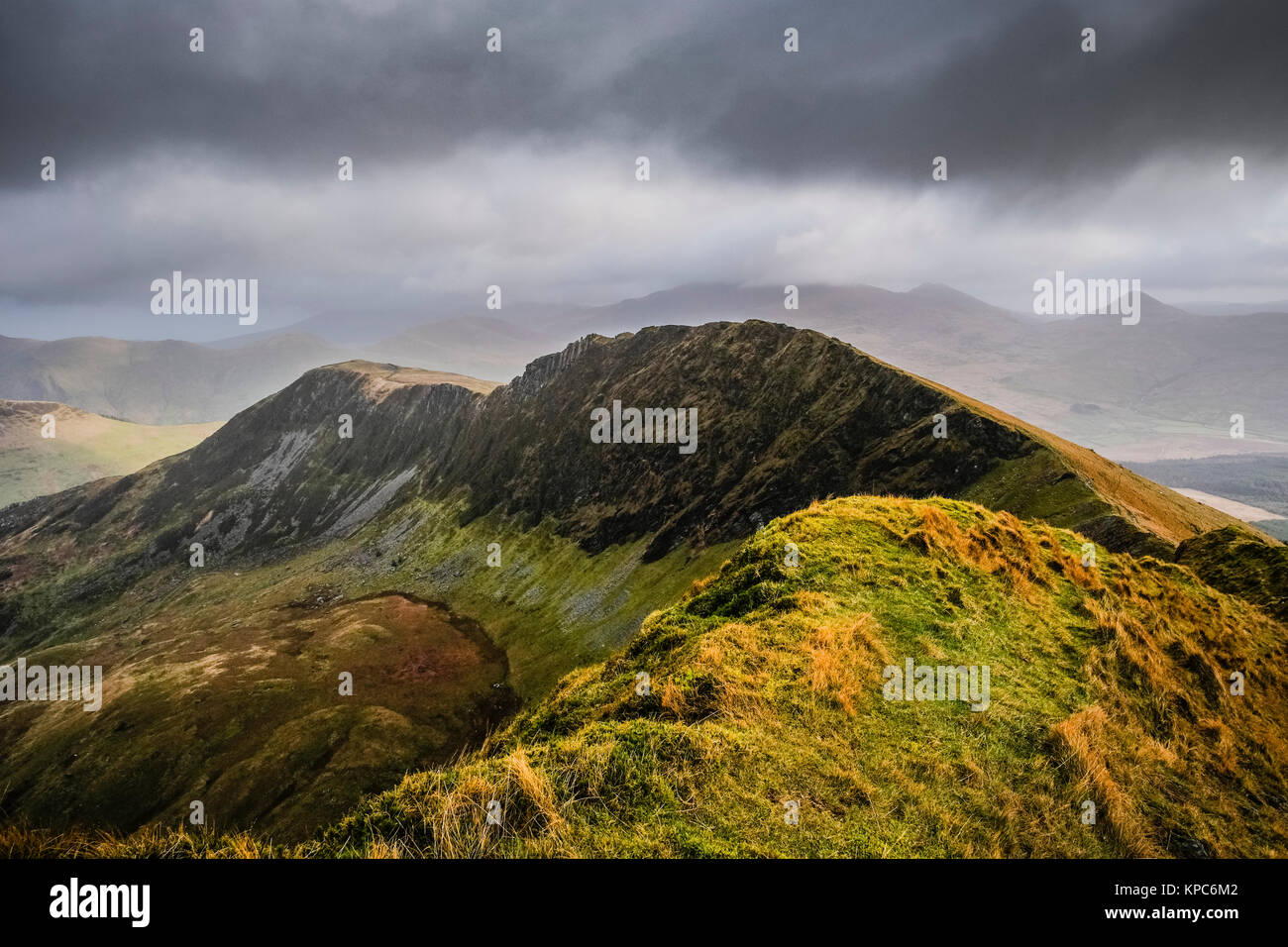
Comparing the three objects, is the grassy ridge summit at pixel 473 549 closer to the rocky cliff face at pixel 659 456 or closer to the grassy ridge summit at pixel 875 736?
the rocky cliff face at pixel 659 456

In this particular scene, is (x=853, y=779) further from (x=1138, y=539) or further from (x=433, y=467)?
(x=433, y=467)

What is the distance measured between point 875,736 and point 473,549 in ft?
392

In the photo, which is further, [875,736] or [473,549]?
[473,549]

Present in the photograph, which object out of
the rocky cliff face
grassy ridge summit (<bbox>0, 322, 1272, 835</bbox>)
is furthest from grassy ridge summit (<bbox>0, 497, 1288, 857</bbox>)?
the rocky cliff face

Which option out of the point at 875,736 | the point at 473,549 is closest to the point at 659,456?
the point at 473,549

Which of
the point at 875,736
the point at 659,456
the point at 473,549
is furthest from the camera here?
the point at 473,549

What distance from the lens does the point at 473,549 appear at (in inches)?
4747

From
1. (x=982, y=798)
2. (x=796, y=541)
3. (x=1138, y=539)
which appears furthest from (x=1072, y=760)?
(x=1138, y=539)

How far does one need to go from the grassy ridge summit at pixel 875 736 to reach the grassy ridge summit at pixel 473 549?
2573cm

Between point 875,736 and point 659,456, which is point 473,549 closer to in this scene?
point 659,456

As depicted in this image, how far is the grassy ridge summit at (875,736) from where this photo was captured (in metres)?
7.24

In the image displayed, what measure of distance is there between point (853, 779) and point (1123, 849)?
4063mm
